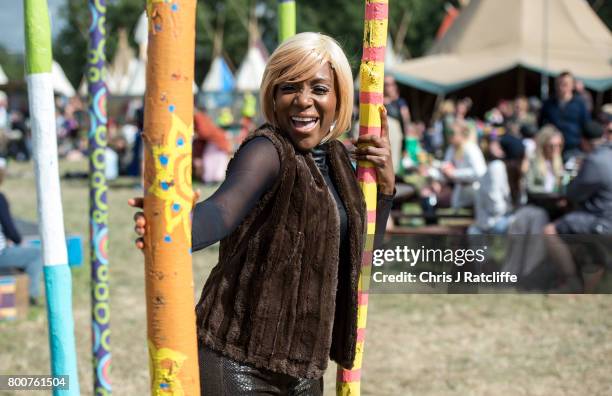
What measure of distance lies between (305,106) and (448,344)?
3998mm

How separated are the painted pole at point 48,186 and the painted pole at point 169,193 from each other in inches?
39.0

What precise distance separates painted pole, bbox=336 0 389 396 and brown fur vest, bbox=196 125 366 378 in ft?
0.56

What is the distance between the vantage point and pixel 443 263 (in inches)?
103

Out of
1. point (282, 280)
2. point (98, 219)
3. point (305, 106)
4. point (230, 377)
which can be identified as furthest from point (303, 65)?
point (98, 219)

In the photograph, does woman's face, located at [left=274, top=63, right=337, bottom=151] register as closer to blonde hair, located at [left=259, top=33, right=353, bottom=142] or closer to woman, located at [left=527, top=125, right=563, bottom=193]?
blonde hair, located at [left=259, top=33, right=353, bottom=142]

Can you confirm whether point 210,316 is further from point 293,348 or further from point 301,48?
point 301,48

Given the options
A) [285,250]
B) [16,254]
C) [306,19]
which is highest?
[306,19]

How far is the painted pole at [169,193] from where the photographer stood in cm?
156

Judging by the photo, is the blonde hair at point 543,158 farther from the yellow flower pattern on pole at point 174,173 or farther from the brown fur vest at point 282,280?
the yellow flower pattern on pole at point 174,173

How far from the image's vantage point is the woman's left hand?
92.0 inches

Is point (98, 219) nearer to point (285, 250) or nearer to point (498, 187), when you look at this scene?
point (285, 250)

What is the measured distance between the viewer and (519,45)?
18109 millimetres

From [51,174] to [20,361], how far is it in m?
3.34

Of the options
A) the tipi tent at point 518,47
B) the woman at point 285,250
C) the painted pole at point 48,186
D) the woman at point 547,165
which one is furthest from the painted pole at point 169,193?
the tipi tent at point 518,47
